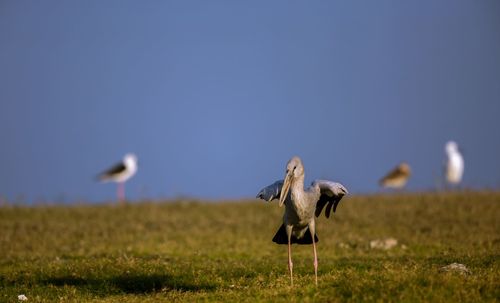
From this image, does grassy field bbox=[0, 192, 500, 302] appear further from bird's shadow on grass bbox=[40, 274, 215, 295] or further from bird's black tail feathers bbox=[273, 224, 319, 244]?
bird's black tail feathers bbox=[273, 224, 319, 244]

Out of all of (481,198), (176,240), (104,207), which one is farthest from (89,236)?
(481,198)

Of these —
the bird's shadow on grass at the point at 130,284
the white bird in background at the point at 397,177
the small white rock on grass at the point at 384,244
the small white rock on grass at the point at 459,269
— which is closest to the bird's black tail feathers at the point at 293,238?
the bird's shadow on grass at the point at 130,284

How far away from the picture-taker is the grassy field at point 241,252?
31.4 ft

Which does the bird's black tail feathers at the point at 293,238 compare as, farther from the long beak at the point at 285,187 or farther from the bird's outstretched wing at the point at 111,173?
the bird's outstretched wing at the point at 111,173

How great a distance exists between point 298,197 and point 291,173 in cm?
34

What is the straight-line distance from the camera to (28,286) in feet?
39.2

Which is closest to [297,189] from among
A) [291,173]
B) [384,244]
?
[291,173]

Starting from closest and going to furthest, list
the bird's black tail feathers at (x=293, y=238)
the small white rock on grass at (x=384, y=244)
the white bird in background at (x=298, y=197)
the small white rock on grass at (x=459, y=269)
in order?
the white bird in background at (x=298, y=197), the small white rock on grass at (x=459, y=269), the bird's black tail feathers at (x=293, y=238), the small white rock on grass at (x=384, y=244)

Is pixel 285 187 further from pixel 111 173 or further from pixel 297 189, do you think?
pixel 111 173

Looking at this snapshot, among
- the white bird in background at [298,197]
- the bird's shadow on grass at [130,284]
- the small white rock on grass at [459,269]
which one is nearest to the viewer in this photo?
the white bird in background at [298,197]

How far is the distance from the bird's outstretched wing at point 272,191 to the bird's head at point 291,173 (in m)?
0.29

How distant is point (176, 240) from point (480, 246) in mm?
7341

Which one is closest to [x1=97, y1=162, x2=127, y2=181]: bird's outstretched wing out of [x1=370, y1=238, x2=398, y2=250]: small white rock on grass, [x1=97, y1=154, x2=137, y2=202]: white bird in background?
[x1=97, y1=154, x2=137, y2=202]: white bird in background

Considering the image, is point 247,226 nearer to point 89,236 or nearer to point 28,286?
point 89,236
